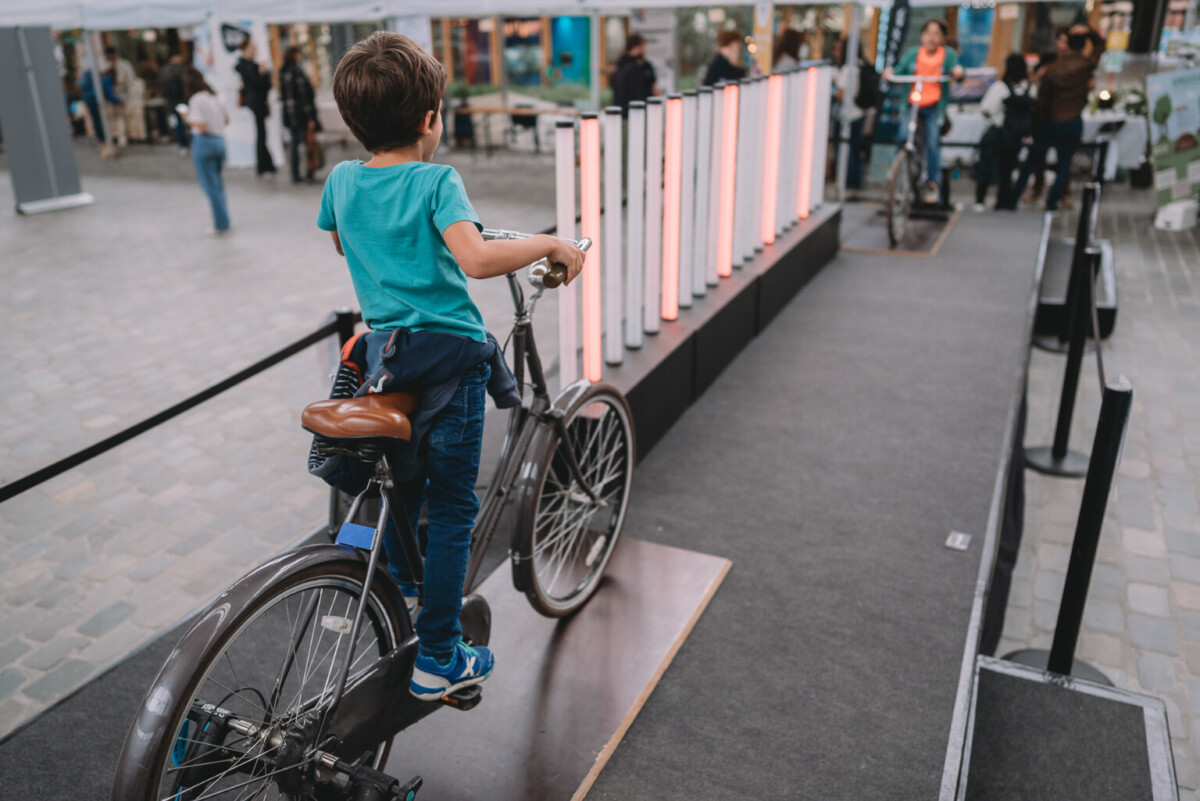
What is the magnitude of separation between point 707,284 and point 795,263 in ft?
4.03

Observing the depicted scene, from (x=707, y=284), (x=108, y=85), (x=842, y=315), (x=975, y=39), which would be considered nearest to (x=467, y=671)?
(x=707, y=284)

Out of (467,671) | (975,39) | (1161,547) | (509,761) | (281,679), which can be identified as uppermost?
(975,39)

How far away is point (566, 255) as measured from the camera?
2.05 metres

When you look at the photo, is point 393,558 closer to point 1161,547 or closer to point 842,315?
point 1161,547

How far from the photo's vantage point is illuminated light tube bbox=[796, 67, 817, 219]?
19.7ft

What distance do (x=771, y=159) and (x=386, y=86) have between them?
162 inches

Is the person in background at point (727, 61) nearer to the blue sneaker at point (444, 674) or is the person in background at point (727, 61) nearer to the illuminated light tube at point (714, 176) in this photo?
the illuminated light tube at point (714, 176)

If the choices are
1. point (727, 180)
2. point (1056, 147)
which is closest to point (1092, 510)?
point (727, 180)

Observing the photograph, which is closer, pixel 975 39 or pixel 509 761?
pixel 509 761

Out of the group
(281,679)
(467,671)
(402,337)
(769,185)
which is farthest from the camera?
(769,185)

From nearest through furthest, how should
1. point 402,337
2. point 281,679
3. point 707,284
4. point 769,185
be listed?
1. point 281,679
2. point 402,337
3. point 707,284
4. point 769,185

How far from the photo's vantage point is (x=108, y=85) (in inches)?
617

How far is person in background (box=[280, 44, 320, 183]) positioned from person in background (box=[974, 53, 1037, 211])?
808 cm

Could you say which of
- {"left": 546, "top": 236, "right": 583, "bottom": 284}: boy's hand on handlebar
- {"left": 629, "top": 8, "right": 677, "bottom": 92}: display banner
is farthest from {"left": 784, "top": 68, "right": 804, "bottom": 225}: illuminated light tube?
{"left": 629, "top": 8, "right": 677, "bottom": 92}: display banner
